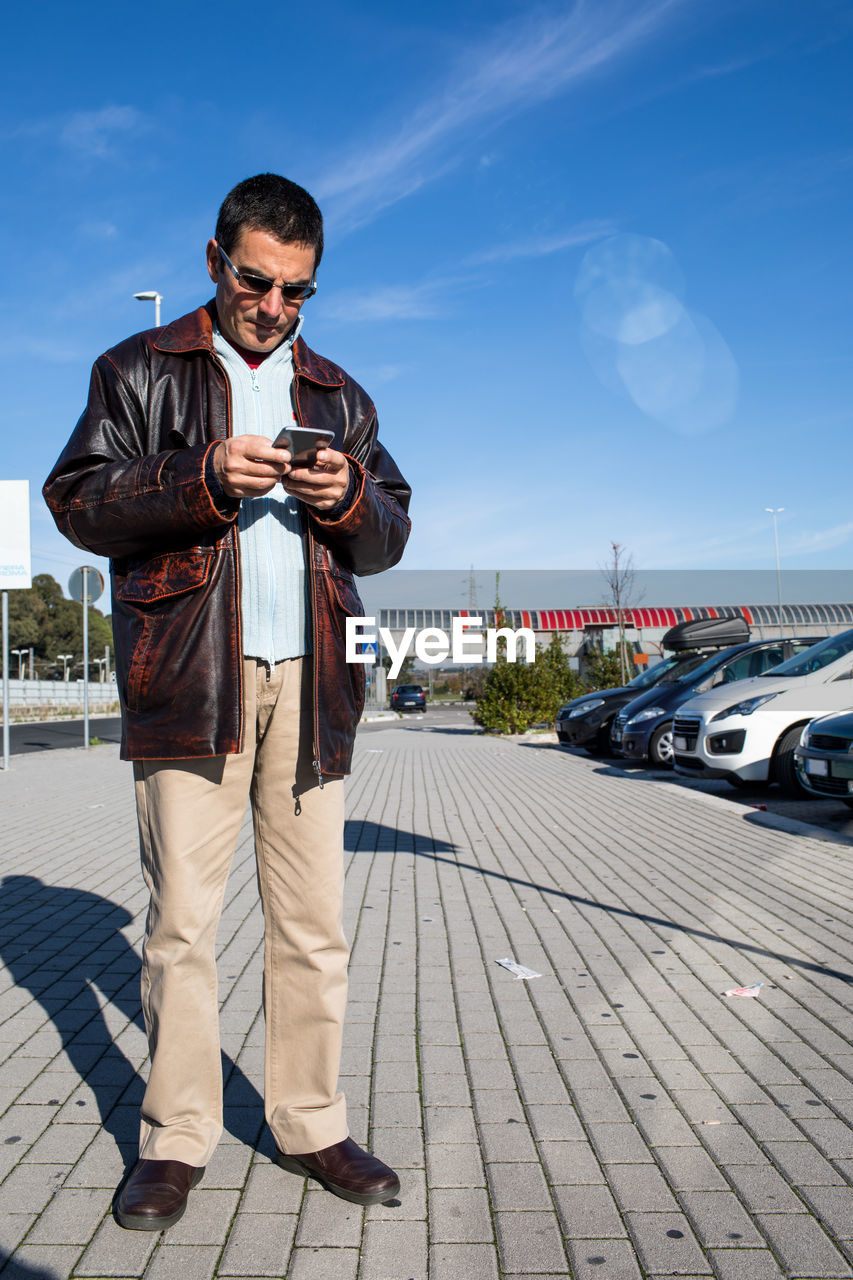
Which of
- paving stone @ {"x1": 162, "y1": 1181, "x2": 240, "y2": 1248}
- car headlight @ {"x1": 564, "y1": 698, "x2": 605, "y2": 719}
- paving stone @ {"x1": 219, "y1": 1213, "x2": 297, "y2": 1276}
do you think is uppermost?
car headlight @ {"x1": 564, "y1": 698, "x2": 605, "y2": 719}

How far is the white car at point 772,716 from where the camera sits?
10.4m

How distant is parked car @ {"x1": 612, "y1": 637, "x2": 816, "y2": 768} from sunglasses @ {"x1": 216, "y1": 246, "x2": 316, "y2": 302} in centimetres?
1172

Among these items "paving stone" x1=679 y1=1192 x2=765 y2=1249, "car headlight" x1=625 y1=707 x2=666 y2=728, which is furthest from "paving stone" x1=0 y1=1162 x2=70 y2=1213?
"car headlight" x1=625 y1=707 x2=666 y2=728

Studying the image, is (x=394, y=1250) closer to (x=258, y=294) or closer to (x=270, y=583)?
(x=270, y=583)

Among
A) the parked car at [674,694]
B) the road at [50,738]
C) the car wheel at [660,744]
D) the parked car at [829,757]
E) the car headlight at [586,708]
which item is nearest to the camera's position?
the parked car at [829,757]

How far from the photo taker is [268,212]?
2.36 meters

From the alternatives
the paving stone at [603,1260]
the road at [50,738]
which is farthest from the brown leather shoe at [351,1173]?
the road at [50,738]

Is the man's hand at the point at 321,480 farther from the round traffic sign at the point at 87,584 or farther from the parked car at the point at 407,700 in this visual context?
the parked car at the point at 407,700

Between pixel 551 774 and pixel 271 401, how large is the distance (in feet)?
37.6

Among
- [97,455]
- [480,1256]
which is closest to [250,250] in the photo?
[97,455]

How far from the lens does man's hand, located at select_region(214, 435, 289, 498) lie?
83.9 inches

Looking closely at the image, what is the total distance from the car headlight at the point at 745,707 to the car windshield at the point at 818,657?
46 centimetres

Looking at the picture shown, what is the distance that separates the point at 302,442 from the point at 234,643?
51 cm

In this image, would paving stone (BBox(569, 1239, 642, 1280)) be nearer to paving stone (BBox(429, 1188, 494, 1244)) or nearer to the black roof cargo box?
paving stone (BBox(429, 1188, 494, 1244))
